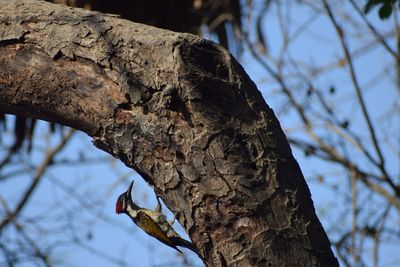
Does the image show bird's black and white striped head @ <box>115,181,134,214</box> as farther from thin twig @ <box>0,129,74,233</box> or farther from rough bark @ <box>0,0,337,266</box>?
thin twig @ <box>0,129,74,233</box>

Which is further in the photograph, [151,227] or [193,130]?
[151,227]

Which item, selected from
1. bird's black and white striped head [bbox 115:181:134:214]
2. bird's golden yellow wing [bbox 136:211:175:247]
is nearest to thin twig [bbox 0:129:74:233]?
bird's black and white striped head [bbox 115:181:134:214]

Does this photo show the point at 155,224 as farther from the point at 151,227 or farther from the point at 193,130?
the point at 193,130

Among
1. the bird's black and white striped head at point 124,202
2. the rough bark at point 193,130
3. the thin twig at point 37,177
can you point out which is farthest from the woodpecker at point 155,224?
the thin twig at point 37,177

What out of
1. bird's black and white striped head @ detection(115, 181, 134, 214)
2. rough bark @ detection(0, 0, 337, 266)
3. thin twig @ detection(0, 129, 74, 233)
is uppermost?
thin twig @ detection(0, 129, 74, 233)

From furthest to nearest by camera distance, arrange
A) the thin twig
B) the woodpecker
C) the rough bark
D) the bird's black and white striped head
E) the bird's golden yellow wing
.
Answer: the thin twig, the bird's black and white striped head, the bird's golden yellow wing, the woodpecker, the rough bark

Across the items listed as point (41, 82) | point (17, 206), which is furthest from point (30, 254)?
point (41, 82)

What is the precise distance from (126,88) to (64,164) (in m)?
6.03

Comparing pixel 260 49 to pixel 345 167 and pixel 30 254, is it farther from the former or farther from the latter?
pixel 30 254

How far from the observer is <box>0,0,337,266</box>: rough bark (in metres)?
2.29

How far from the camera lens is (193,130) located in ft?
7.74

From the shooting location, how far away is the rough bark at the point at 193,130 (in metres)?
2.29

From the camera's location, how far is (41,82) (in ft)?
8.48

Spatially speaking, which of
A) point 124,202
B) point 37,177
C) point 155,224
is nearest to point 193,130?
point 155,224
